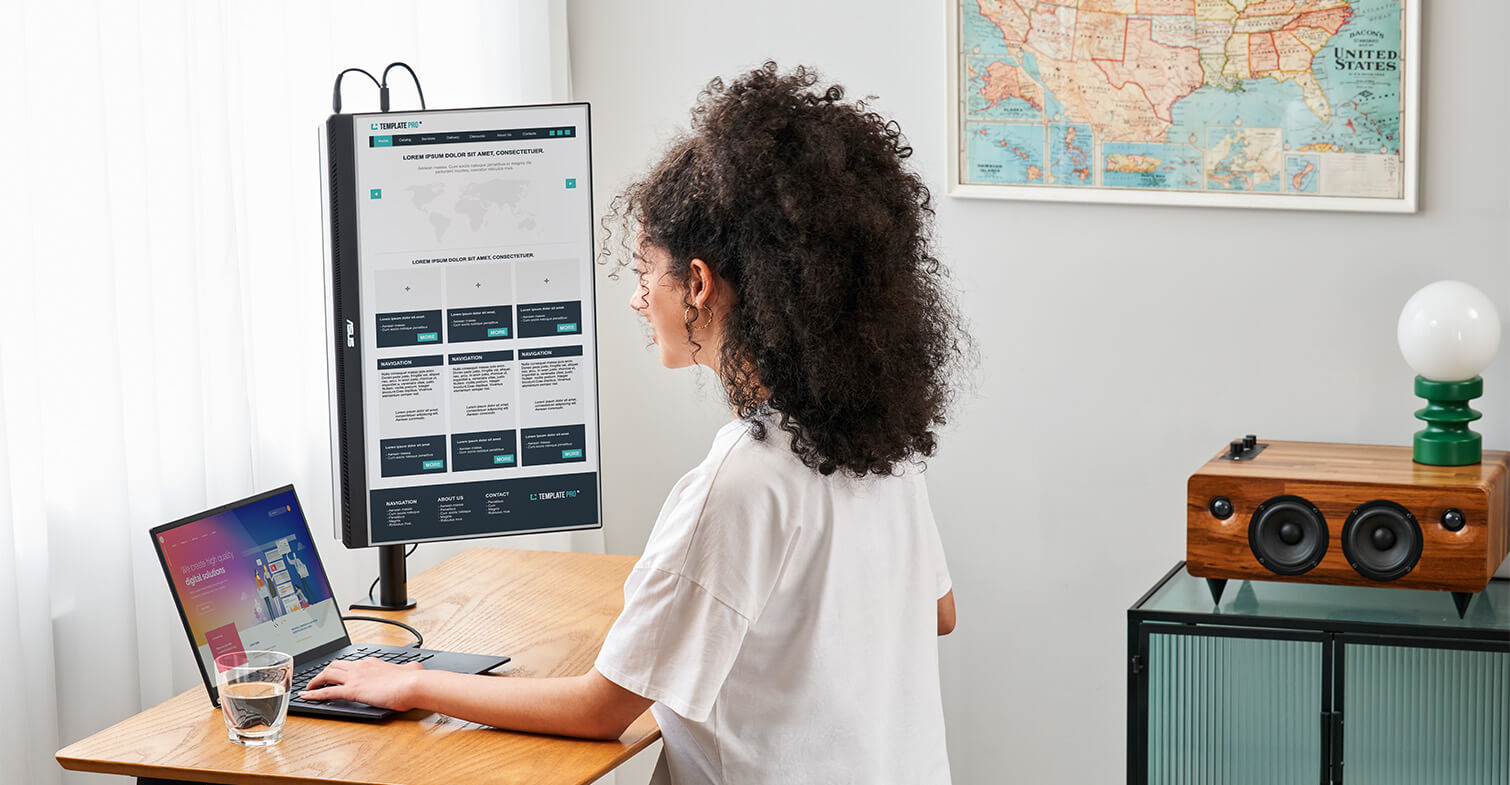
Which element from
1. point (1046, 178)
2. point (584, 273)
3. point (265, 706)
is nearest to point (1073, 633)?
point (1046, 178)

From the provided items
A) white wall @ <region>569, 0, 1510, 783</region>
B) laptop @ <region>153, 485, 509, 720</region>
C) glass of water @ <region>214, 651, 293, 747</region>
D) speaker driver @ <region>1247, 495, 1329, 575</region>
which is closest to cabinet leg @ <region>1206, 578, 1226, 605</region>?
speaker driver @ <region>1247, 495, 1329, 575</region>

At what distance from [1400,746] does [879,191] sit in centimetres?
145

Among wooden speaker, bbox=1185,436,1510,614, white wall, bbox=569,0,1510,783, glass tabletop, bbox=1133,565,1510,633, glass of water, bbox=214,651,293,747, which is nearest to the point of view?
glass of water, bbox=214,651,293,747

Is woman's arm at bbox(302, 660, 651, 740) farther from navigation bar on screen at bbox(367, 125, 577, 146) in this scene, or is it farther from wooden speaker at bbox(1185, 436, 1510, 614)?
wooden speaker at bbox(1185, 436, 1510, 614)

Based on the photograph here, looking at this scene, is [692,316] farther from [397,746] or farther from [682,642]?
[397,746]

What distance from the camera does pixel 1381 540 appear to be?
2.32 meters

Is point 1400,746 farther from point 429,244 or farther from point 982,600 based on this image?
point 429,244

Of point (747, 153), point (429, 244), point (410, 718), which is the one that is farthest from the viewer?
point (429, 244)

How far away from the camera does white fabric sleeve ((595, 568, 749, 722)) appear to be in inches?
58.2

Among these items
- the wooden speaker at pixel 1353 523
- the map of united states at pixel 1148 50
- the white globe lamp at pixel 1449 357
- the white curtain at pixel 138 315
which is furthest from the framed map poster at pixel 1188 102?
the white curtain at pixel 138 315

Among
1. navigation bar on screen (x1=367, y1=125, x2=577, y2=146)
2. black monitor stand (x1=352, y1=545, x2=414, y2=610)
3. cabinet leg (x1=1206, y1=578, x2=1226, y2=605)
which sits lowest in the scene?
cabinet leg (x1=1206, y1=578, x2=1226, y2=605)

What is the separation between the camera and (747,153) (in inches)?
59.7

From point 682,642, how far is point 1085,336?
5.35ft

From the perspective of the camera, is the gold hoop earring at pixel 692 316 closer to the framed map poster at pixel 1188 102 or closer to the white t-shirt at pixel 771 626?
the white t-shirt at pixel 771 626
